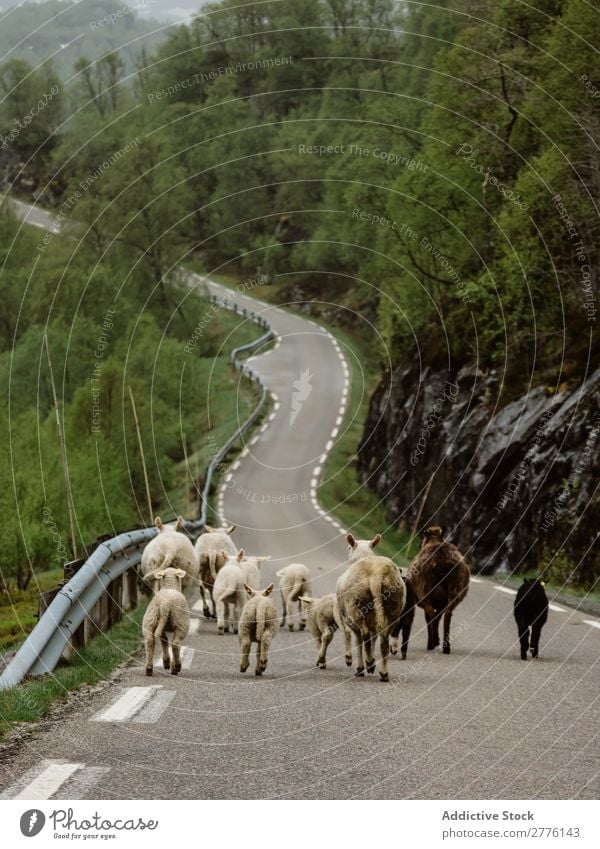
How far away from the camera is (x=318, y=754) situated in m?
7.61

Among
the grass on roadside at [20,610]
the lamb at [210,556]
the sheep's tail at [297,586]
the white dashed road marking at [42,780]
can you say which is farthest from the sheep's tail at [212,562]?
the white dashed road marking at [42,780]

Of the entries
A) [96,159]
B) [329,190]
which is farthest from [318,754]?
[96,159]

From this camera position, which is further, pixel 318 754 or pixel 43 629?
pixel 43 629

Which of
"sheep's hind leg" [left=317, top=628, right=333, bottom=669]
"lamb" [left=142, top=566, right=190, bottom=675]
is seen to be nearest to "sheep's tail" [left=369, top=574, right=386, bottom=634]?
"sheep's hind leg" [left=317, top=628, right=333, bottom=669]

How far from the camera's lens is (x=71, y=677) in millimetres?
10820

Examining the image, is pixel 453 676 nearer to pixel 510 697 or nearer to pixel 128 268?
pixel 510 697

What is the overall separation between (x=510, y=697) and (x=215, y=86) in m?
105

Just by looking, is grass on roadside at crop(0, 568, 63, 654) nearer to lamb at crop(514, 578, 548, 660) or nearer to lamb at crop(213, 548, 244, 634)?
lamb at crop(213, 548, 244, 634)

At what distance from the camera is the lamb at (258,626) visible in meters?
11.7

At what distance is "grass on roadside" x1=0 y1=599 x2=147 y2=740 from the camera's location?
887 centimetres

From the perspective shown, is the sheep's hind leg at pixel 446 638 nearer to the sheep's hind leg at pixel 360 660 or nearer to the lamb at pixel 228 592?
A: the sheep's hind leg at pixel 360 660

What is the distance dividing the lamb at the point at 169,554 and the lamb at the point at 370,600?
12.8ft
